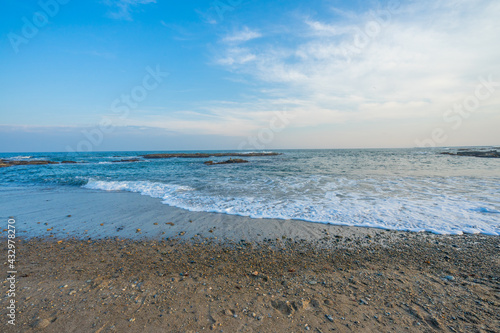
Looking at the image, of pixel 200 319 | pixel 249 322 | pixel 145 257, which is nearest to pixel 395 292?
pixel 249 322

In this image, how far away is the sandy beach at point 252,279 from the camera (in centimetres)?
310

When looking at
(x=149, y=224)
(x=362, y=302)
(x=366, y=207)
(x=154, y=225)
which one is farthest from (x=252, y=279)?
(x=366, y=207)

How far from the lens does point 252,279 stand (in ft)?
13.6

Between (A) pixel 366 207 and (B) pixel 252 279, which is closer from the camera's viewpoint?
(B) pixel 252 279

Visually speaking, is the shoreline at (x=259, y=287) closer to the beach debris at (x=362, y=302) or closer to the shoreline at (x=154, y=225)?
the beach debris at (x=362, y=302)

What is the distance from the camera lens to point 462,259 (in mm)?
4762

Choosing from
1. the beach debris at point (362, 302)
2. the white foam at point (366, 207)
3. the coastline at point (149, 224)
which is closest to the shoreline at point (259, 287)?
the beach debris at point (362, 302)

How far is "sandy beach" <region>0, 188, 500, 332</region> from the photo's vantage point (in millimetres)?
3104

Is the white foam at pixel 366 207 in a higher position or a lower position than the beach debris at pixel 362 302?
higher

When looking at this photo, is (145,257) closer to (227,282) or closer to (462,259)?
(227,282)

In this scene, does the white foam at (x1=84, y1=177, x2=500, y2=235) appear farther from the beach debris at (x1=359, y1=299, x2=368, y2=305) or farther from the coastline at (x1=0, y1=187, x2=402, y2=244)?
the beach debris at (x1=359, y1=299, x2=368, y2=305)

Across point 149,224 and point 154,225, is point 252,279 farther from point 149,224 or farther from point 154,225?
point 149,224

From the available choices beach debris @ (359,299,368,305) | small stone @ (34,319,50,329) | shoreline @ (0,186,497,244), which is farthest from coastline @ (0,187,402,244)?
small stone @ (34,319,50,329)

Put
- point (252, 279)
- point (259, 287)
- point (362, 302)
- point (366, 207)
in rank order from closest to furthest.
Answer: point (362, 302) < point (259, 287) < point (252, 279) < point (366, 207)
